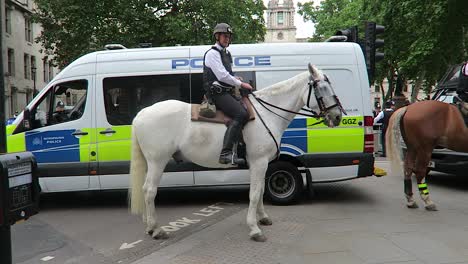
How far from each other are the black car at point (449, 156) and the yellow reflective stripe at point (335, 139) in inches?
75.0

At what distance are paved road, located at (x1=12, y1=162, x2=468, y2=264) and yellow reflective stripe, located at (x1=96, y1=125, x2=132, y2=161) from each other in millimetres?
962

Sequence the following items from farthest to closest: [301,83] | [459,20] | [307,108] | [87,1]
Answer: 1. [87,1]
2. [459,20]
3. [307,108]
4. [301,83]

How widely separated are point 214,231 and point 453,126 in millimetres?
4544

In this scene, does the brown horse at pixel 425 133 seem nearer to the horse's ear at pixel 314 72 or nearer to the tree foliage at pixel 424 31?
the horse's ear at pixel 314 72

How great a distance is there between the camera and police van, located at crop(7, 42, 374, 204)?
23.7 ft

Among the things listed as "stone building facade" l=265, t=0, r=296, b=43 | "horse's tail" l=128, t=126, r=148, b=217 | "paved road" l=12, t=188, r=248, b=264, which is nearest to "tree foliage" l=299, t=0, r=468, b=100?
"paved road" l=12, t=188, r=248, b=264

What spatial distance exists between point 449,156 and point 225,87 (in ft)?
17.9

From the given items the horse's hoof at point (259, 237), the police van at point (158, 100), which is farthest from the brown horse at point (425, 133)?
the horse's hoof at point (259, 237)

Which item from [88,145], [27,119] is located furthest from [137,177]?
[27,119]

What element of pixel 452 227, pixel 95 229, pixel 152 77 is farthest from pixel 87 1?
pixel 452 227

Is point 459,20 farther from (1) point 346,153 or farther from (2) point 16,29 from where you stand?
(2) point 16,29

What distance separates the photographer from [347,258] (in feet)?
15.8

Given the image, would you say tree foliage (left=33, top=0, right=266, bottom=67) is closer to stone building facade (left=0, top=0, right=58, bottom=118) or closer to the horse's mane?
stone building facade (left=0, top=0, right=58, bottom=118)

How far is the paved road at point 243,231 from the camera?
4.99 m
